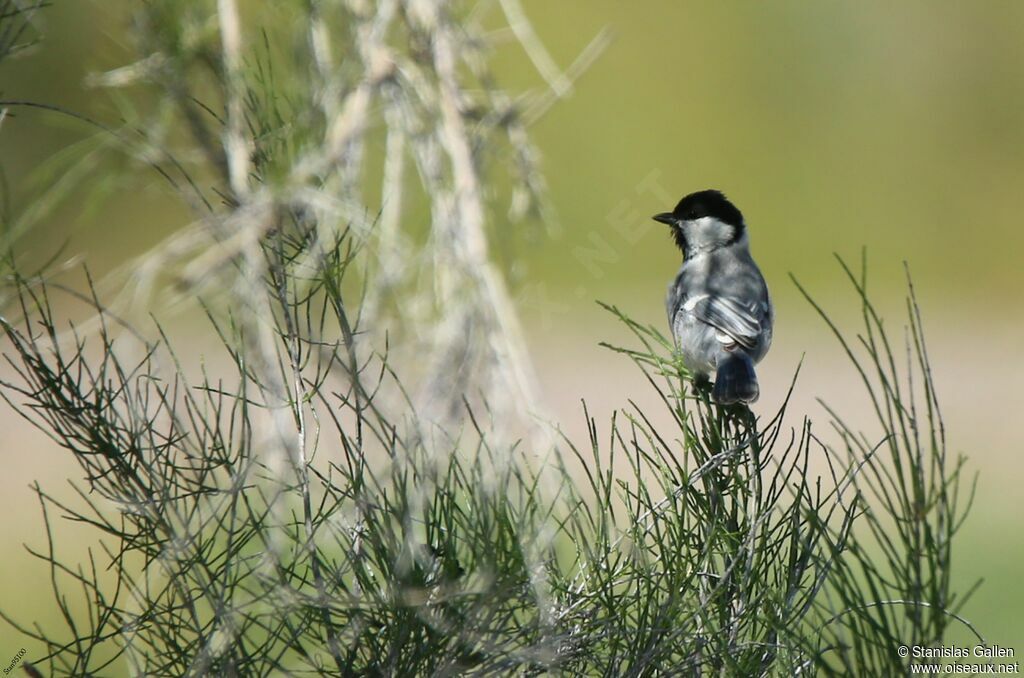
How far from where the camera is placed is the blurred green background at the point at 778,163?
608 cm

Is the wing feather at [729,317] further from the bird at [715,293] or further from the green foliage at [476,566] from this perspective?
the green foliage at [476,566]

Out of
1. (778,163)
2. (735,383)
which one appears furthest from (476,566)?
(778,163)

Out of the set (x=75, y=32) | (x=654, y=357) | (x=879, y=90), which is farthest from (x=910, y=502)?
(x=879, y=90)

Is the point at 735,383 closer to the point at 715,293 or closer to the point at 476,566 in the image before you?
→ the point at 715,293

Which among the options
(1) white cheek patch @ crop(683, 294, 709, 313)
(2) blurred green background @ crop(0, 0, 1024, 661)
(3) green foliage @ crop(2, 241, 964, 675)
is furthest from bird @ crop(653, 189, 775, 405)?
(2) blurred green background @ crop(0, 0, 1024, 661)

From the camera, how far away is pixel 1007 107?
8438 mm

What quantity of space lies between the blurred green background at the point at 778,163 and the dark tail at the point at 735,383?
3353mm

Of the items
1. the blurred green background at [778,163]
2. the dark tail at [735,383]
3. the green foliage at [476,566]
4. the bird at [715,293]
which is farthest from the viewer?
the blurred green background at [778,163]

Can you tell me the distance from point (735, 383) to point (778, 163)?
599 centimetres

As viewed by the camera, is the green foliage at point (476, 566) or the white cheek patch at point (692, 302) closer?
the green foliage at point (476, 566)

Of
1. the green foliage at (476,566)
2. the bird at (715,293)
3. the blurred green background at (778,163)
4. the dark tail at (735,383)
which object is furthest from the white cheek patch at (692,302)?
the blurred green background at (778,163)

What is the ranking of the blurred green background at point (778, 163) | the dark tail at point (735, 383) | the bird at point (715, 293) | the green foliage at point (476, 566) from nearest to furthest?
the green foliage at point (476, 566), the dark tail at point (735, 383), the bird at point (715, 293), the blurred green background at point (778, 163)

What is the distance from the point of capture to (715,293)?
2.56 m

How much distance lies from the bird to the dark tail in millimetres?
12
